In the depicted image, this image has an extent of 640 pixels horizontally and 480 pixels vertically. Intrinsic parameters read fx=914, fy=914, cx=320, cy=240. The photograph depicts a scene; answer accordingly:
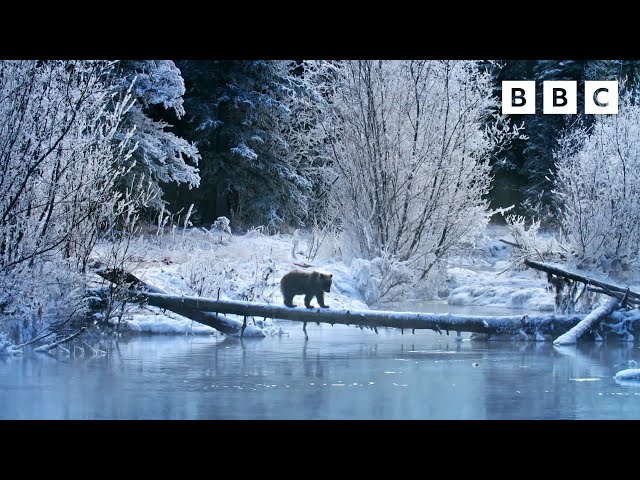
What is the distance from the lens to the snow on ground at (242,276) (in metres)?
6.82

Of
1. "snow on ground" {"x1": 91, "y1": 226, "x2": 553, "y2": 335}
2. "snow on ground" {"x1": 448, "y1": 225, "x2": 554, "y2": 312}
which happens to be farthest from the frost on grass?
"snow on ground" {"x1": 448, "y1": 225, "x2": 554, "y2": 312}

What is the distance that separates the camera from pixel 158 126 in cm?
833

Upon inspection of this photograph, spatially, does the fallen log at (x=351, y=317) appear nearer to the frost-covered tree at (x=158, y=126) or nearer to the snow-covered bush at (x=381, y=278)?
the snow-covered bush at (x=381, y=278)

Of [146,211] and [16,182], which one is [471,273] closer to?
[146,211]

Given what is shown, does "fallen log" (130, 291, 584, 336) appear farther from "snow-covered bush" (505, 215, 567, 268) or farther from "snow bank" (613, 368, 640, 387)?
"snow bank" (613, 368, 640, 387)

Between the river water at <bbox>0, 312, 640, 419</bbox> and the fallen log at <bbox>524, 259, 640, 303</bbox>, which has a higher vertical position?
the fallen log at <bbox>524, 259, 640, 303</bbox>

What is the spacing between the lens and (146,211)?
781cm

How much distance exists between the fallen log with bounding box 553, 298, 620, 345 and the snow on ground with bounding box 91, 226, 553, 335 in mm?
750

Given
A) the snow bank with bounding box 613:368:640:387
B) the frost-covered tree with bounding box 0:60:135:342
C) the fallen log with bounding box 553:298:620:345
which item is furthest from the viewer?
the fallen log with bounding box 553:298:620:345

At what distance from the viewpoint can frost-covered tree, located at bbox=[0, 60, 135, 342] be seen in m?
5.50

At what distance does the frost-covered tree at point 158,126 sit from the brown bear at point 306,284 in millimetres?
1729

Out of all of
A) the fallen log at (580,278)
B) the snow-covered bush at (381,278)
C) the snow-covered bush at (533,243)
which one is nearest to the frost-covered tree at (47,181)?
the snow-covered bush at (381,278)

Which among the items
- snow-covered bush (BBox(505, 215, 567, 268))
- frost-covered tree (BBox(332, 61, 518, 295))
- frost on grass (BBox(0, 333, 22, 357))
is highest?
frost-covered tree (BBox(332, 61, 518, 295))
